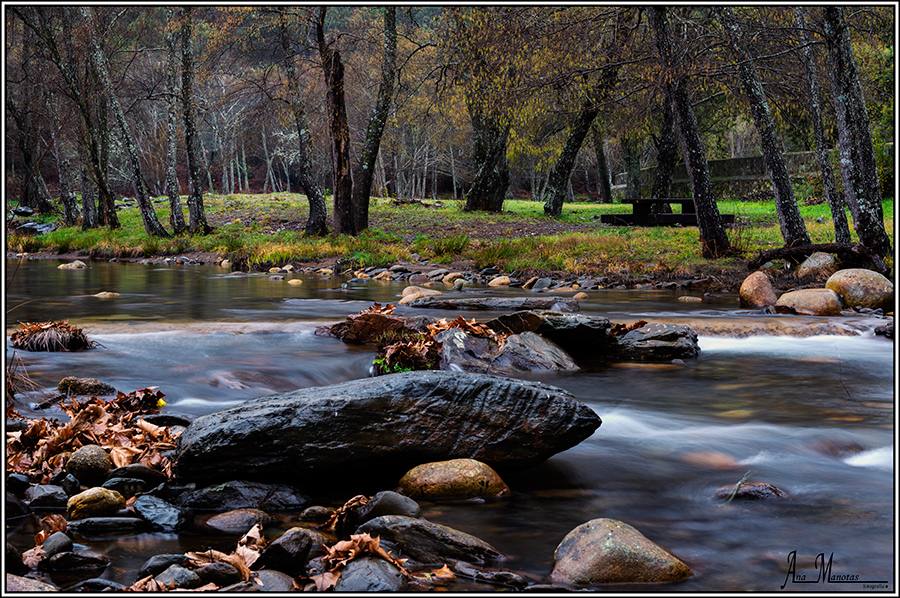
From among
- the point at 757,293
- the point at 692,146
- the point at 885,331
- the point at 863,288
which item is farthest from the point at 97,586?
the point at 692,146

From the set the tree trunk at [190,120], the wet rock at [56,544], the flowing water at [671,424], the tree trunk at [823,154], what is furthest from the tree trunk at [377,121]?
the wet rock at [56,544]

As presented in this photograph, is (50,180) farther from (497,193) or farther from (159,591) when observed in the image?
(159,591)

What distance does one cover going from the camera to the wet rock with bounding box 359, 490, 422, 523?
4633 mm

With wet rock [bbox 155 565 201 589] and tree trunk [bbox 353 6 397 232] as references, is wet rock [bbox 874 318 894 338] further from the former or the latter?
tree trunk [bbox 353 6 397 232]

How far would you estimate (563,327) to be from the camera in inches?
375

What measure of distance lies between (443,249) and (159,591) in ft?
59.3

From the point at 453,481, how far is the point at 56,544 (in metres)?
2.23

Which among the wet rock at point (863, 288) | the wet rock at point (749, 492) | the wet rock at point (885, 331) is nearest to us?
the wet rock at point (749, 492)

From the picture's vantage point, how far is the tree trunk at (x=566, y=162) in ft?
94.7

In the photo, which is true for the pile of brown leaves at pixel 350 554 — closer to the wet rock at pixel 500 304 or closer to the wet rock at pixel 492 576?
the wet rock at pixel 492 576

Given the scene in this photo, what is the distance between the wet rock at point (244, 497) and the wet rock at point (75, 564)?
92cm

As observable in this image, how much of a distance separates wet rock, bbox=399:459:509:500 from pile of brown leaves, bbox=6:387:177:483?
4.98 feet

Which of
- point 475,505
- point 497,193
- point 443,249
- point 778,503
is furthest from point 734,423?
point 497,193

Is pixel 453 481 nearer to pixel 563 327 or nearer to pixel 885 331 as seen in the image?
pixel 563 327
